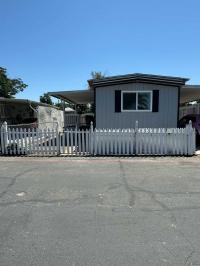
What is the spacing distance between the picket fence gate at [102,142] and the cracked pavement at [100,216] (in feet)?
8.62

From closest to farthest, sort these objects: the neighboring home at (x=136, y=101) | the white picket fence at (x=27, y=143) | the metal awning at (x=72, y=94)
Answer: the white picket fence at (x=27, y=143)
the neighboring home at (x=136, y=101)
the metal awning at (x=72, y=94)

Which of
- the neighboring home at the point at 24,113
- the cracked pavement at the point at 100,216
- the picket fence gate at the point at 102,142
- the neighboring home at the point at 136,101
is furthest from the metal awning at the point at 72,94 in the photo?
the cracked pavement at the point at 100,216

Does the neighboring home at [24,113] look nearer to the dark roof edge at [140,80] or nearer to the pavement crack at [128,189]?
the dark roof edge at [140,80]

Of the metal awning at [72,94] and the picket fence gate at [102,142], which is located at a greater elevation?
the metal awning at [72,94]

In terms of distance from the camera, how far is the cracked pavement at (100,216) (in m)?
3.12

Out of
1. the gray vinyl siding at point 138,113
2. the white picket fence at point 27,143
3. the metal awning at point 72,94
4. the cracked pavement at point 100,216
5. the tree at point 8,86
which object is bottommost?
the cracked pavement at point 100,216

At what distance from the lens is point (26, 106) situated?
23172 mm

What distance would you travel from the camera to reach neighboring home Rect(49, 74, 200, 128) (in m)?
13.0

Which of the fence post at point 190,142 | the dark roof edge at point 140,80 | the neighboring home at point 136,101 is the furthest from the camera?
the neighboring home at point 136,101

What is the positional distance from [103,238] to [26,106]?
21099 millimetres

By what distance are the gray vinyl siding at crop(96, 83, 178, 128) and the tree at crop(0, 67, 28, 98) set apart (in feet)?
134

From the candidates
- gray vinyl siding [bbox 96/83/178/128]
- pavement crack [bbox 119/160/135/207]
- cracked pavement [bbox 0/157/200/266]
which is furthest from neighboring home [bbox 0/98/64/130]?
cracked pavement [bbox 0/157/200/266]

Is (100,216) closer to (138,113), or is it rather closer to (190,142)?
(190,142)

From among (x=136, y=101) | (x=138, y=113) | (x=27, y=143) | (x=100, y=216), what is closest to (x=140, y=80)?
(x=136, y=101)
